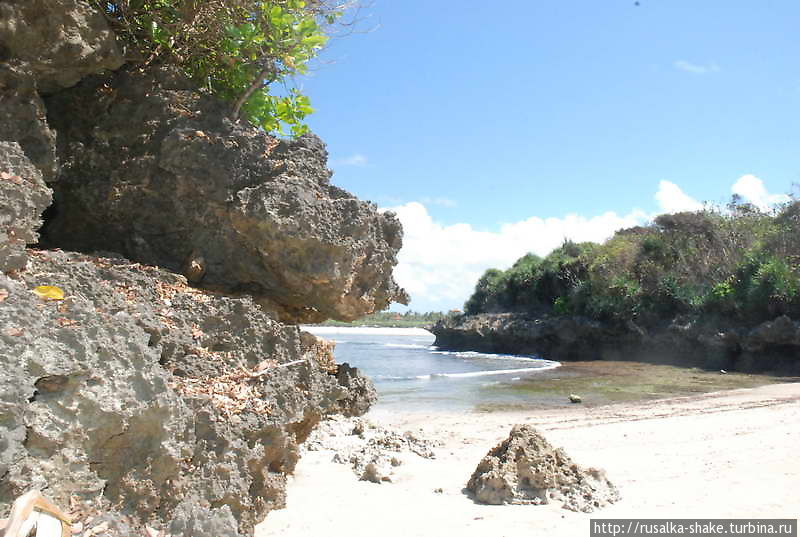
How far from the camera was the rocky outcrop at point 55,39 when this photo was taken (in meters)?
3.38

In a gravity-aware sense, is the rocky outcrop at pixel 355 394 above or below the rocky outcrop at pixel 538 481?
above

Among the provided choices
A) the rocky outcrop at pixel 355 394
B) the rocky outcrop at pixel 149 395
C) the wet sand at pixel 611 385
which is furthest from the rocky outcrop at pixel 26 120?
the wet sand at pixel 611 385

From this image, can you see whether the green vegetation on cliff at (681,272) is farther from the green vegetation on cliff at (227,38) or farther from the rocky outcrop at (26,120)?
the rocky outcrop at (26,120)

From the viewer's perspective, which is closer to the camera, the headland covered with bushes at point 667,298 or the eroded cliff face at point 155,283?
the eroded cliff face at point 155,283

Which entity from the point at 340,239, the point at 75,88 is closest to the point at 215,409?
the point at 340,239

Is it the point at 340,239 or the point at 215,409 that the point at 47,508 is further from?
the point at 340,239

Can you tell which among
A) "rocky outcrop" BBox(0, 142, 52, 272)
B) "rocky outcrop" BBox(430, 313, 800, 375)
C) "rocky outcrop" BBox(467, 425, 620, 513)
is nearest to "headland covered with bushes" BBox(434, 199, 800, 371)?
"rocky outcrop" BBox(430, 313, 800, 375)

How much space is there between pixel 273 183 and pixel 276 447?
182 centimetres

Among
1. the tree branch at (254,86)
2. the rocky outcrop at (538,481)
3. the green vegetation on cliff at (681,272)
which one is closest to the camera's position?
the tree branch at (254,86)

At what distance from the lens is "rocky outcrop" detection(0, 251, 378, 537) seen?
7.09 feet

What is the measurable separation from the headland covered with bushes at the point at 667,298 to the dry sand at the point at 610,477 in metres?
17.0

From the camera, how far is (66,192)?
4.12m

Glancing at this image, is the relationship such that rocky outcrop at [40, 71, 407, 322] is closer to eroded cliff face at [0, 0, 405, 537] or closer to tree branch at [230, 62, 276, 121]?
eroded cliff face at [0, 0, 405, 537]

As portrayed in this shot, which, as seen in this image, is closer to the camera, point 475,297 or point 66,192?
point 66,192
